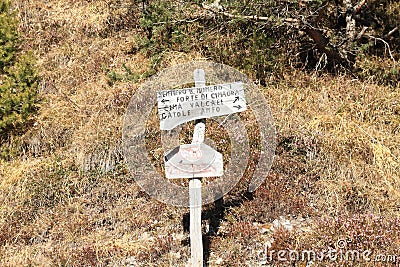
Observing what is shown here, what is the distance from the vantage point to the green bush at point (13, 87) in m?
7.46

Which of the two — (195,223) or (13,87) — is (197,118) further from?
(13,87)

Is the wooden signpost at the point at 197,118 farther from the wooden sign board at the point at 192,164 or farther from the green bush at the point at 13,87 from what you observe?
the green bush at the point at 13,87

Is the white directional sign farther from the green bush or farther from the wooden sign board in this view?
the green bush

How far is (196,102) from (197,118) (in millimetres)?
159

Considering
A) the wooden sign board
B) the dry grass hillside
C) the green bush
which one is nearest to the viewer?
the wooden sign board

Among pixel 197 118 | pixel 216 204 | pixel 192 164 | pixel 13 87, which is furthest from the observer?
pixel 13 87

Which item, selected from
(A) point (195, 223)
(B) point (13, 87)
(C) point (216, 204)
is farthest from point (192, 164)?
(B) point (13, 87)

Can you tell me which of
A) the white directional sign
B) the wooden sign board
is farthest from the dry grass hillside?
the white directional sign

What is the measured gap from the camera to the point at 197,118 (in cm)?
500

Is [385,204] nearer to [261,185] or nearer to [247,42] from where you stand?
[261,185]

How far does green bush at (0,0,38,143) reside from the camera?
24.5ft

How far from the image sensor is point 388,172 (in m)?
6.42

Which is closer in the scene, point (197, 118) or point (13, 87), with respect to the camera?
point (197, 118)

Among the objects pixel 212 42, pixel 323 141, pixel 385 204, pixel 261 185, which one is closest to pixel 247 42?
pixel 212 42
